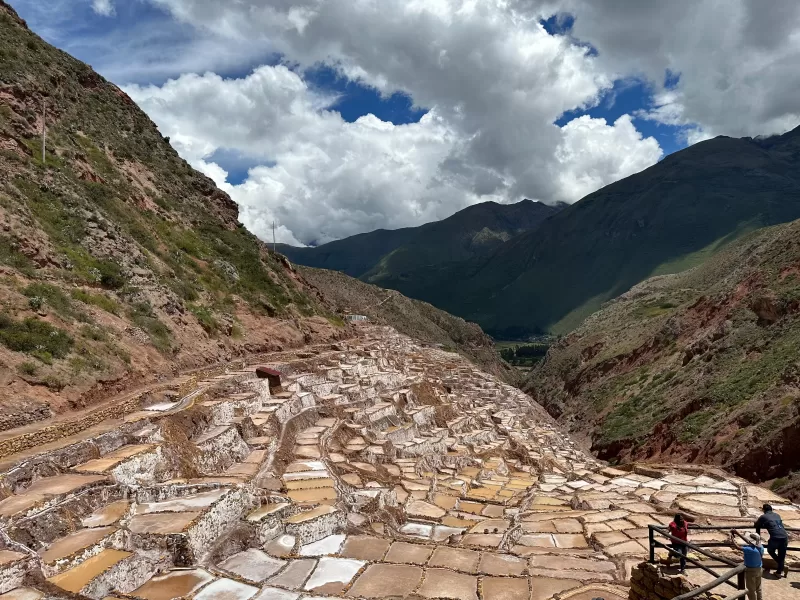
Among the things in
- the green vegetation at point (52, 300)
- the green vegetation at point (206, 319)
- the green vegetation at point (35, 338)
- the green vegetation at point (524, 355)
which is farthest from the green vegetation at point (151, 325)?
the green vegetation at point (524, 355)

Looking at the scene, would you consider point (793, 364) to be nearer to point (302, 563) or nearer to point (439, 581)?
point (439, 581)

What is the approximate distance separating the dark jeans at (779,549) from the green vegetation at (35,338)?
→ 1838cm

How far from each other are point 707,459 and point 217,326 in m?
26.3

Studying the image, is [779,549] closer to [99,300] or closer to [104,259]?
[99,300]

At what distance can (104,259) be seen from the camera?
81.5ft

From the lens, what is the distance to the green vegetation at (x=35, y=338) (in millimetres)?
15320

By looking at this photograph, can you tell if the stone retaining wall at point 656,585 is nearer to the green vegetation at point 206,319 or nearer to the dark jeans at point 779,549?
the dark jeans at point 779,549

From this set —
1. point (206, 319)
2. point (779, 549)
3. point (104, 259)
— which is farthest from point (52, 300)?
point (779, 549)

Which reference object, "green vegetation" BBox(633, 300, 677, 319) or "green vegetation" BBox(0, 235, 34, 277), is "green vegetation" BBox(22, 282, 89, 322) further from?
"green vegetation" BBox(633, 300, 677, 319)

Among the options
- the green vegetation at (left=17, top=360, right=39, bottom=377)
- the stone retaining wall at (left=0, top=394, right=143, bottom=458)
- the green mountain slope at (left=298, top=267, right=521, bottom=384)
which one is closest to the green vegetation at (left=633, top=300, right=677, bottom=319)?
the green mountain slope at (left=298, top=267, right=521, bottom=384)

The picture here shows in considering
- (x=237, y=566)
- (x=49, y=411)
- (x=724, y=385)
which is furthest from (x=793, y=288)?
(x=49, y=411)

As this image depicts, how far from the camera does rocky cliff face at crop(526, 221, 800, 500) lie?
23375mm

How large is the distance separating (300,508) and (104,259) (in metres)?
19.6

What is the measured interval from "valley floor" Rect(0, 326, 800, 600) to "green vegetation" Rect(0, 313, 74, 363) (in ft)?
9.57
